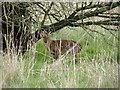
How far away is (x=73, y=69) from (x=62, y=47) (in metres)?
0.25

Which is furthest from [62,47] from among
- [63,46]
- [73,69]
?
[73,69]

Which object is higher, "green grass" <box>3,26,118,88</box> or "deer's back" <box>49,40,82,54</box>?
"deer's back" <box>49,40,82,54</box>

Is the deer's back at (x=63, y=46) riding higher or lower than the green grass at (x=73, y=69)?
higher

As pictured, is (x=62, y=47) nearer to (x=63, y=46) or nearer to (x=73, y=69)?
(x=63, y=46)

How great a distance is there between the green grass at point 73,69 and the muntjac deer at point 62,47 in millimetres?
37

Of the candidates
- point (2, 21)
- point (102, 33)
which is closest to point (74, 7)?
point (102, 33)

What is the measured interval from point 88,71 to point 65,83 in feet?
0.61

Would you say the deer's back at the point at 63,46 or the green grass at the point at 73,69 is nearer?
the green grass at the point at 73,69

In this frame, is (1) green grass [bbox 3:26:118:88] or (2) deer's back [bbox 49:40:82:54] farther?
(2) deer's back [bbox 49:40:82:54]

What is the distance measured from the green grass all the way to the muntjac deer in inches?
1.5

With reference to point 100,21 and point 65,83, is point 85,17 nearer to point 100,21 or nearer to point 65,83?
point 100,21

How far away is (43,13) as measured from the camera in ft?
10.7

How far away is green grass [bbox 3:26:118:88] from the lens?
2576mm

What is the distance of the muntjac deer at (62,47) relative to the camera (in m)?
2.75
